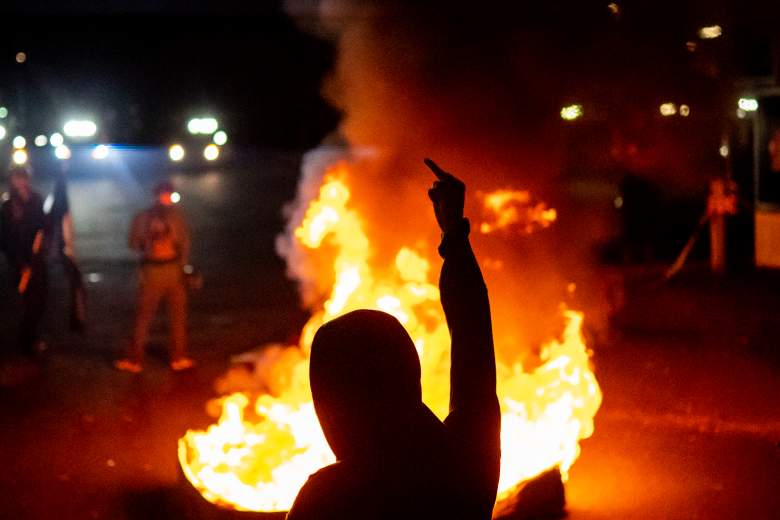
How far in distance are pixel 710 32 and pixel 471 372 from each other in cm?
1176

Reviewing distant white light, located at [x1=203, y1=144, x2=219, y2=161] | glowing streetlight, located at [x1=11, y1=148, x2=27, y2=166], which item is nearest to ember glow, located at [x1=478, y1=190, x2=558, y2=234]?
glowing streetlight, located at [x1=11, y1=148, x2=27, y2=166]

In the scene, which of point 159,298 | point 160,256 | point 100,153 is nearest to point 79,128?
point 100,153

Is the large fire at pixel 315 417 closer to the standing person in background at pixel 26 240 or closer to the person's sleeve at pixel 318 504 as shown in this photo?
the person's sleeve at pixel 318 504

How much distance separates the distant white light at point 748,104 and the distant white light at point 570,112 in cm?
445

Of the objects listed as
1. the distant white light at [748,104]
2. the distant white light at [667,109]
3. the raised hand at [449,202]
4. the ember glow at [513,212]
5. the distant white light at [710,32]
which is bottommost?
the raised hand at [449,202]

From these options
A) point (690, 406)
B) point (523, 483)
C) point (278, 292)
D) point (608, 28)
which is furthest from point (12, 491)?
point (278, 292)

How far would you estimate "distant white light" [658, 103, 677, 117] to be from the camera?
13.6m

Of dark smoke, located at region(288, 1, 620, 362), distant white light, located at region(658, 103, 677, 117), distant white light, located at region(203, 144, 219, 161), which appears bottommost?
dark smoke, located at region(288, 1, 620, 362)

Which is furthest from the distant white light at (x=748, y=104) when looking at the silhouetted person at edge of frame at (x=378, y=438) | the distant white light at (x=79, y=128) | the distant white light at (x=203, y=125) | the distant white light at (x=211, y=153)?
the distant white light at (x=211, y=153)

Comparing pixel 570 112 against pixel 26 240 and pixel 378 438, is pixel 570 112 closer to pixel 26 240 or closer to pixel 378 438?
pixel 26 240

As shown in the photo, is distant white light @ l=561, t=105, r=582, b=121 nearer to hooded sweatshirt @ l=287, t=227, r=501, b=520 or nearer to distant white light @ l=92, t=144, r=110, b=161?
hooded sweatshirt @ l=287, t=227, r=501, b=520

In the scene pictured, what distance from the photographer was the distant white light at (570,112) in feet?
28.0

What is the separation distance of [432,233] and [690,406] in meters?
2.45

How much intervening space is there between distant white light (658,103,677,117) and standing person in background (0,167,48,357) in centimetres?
784
